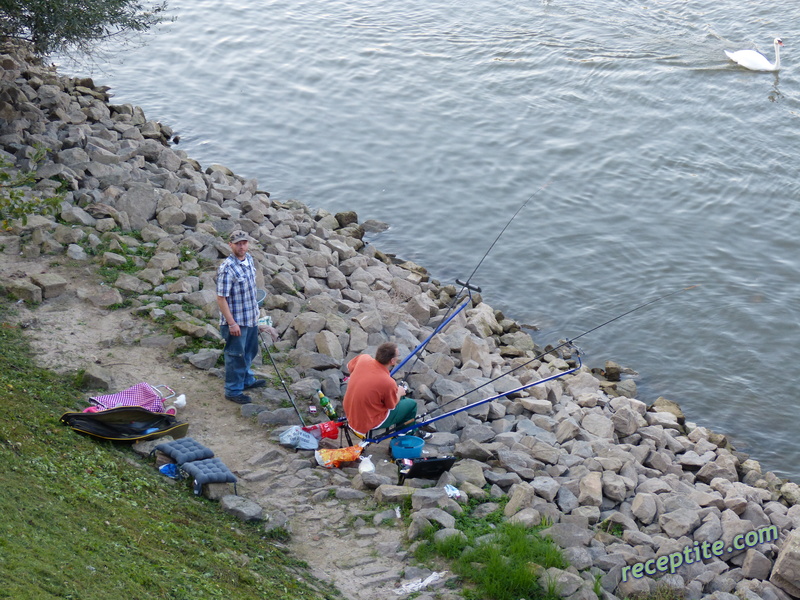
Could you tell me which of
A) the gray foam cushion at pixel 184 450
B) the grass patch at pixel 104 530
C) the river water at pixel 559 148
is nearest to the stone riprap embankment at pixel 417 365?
the gray foam cushion at pixel 184 450

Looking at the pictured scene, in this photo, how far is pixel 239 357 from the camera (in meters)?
8.03

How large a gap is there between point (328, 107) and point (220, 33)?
5.89 m

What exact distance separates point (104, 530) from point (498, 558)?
2.75 m

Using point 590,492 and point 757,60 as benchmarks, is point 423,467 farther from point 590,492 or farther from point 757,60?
point 757,60

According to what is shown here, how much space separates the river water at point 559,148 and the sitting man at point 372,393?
470 centimetres


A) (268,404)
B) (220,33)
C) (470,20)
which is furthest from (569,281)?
(220,33)

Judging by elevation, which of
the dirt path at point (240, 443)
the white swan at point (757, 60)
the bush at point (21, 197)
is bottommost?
the dirt path at point (240, 443)

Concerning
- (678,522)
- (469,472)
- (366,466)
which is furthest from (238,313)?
(678,522)

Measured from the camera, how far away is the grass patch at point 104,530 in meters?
4.71

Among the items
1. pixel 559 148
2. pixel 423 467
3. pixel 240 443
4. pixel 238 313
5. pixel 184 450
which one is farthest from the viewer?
pixel 559 148

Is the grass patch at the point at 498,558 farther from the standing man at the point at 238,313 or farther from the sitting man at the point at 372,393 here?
the standing man at the point at 238,313

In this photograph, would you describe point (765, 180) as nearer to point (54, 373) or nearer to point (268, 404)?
point (268, 404)

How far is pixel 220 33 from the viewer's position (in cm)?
2272

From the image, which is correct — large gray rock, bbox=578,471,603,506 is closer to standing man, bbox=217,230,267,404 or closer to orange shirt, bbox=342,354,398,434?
orange shirt, bbox=342,354,398,434
